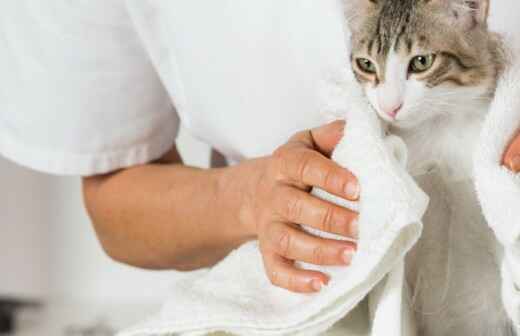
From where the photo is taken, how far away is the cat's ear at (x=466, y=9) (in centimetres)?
58

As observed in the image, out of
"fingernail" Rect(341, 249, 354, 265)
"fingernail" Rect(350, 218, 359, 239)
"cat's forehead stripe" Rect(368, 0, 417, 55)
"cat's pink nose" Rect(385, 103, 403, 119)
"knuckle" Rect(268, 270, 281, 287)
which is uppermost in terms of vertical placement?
"cat's forehead stripe" Rect(368, 0, 417, 55)

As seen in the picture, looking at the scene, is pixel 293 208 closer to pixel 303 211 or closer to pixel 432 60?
pixel 303 211

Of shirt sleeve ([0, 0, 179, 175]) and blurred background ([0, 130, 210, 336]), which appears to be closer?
shirt sleeve ([0, 0, 179, 175])

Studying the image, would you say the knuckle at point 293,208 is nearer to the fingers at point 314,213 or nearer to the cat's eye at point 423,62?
the fingers at point 314,213

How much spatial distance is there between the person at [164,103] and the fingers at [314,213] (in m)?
0.03

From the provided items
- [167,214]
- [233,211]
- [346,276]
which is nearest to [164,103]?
[167,214]

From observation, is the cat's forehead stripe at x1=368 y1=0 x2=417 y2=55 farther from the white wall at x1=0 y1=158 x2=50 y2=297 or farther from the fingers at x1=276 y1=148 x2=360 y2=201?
the white wall at x1=0 y1=158 x2=50 y2=297

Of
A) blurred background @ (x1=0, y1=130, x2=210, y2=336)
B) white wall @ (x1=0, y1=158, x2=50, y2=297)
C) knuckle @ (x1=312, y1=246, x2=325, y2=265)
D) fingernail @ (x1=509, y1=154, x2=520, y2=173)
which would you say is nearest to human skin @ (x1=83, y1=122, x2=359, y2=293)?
knuckle @ (x1=312, y1=246, x2=325, y2=265)

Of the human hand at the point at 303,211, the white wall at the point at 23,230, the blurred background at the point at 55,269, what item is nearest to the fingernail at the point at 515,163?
the human hand at the point at 303,211

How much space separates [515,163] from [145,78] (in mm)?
561

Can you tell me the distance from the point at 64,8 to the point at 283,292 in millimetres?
481

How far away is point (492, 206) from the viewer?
1.61ft

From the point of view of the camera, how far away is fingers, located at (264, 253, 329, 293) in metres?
0.57

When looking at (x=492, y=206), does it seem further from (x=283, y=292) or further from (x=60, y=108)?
(x=60, y=108)
